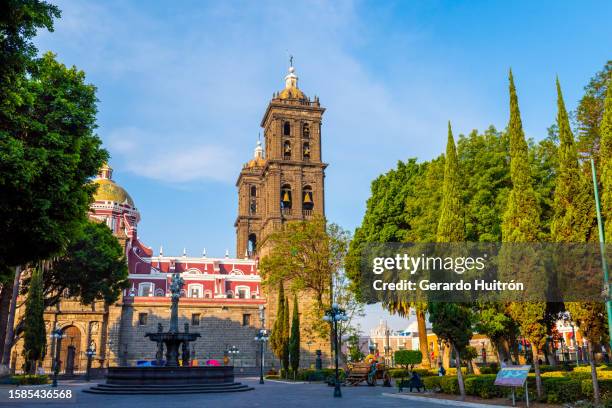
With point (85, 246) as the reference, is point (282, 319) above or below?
below

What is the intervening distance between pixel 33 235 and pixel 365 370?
18548 mm

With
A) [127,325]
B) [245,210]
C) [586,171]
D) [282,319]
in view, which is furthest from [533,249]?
[245,210]

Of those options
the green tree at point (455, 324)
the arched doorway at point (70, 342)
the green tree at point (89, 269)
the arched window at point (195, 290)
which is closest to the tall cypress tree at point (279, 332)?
the green tree at point (89, 269)

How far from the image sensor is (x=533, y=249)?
16.6m

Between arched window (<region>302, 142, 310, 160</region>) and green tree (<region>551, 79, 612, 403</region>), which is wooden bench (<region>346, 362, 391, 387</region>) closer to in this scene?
green tree (<region>551, 79, 612, 403</region>)

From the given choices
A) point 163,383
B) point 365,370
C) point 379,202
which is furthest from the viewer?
point 379,202

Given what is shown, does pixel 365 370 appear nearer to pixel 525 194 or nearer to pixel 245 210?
pixel 525 194

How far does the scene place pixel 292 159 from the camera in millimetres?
57094

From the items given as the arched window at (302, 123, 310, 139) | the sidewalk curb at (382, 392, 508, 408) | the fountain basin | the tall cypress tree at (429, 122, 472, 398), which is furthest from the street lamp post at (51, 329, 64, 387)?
the arched window at (302, 123, 310, 139)

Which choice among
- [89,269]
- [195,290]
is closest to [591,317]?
[89,269]

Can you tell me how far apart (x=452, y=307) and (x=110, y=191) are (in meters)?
52.7

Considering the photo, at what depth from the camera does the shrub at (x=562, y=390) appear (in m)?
14.9

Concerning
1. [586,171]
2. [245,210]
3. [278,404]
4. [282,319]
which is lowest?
[278,404]

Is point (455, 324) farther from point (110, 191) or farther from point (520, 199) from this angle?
point (110, 191)
